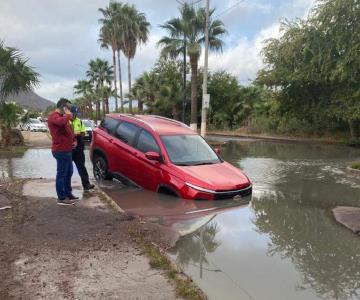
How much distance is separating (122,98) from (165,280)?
141 feet

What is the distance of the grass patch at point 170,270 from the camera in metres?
4.38

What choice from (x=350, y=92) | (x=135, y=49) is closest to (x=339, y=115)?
(x=350, y=92)

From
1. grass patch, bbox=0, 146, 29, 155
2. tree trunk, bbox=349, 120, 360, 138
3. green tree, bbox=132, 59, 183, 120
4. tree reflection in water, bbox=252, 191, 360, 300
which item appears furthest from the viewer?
green tree, bbox=132, 59, 183, 120

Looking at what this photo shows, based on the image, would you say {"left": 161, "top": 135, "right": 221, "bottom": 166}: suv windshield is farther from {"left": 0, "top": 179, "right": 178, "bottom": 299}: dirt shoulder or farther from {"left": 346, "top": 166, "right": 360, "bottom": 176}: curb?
{"left": 346, "top": 166, "right": 360, "bottom": 176}: curb

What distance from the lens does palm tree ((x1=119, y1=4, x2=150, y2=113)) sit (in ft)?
146

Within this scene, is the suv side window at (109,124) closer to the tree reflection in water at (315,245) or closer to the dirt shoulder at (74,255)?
the dirt shoulder at (74,255)

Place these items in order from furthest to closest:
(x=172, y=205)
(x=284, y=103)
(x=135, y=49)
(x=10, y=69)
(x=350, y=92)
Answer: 1. (x=135, y=49)
2. (x=284, y=103)
3. (x=350, y=92)
4. (x=10, y=69)
5. (x=172, y=205)

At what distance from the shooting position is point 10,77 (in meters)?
19.9

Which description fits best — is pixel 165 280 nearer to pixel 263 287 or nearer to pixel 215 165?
pixel 263 287

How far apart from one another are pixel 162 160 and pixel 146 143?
949 mm

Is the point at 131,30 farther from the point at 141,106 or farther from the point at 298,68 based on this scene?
the point at 298,68

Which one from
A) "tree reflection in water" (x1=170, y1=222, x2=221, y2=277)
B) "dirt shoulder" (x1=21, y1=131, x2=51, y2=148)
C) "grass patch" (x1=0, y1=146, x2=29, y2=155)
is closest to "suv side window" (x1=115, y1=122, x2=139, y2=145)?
"tree reflection in water" (x1=170, y1=222, x2=221, y2=277)

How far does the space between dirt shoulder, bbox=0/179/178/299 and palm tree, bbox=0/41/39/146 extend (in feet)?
43.4

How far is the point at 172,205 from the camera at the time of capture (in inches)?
342
